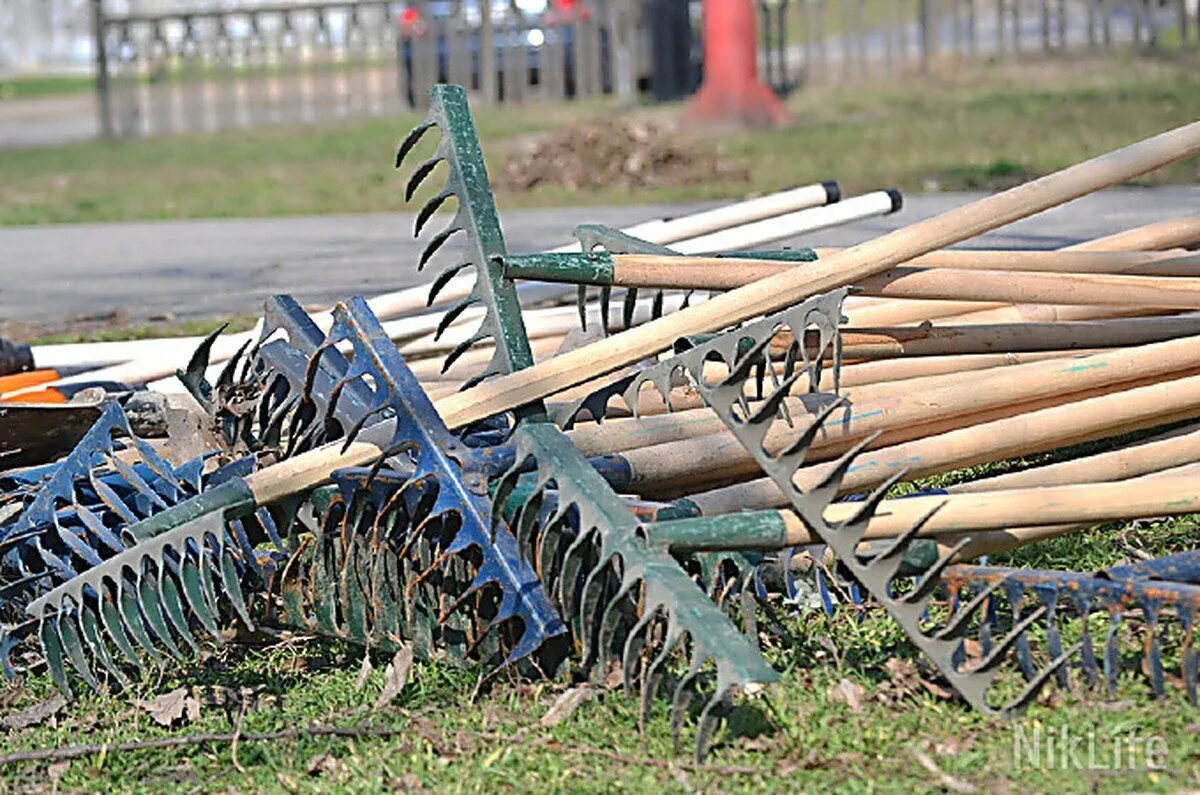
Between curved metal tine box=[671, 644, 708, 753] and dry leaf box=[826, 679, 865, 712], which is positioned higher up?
curved metal tine box=[671, 644, 708, 753]

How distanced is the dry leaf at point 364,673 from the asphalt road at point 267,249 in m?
3.65

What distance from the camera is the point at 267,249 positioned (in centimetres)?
888

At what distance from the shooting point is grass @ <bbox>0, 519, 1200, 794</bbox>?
2.68 m

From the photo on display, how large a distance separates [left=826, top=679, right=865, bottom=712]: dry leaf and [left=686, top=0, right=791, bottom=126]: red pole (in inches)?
460

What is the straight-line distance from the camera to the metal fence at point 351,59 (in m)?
→ 18.0

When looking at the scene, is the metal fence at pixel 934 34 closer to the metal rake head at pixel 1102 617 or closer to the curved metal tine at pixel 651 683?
the metal rake head at pixel 1102 617

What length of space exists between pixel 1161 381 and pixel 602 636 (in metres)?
1.46

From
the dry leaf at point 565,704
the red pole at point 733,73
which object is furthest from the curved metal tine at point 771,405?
the red pole at point 733,73

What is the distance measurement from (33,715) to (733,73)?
38.7ft

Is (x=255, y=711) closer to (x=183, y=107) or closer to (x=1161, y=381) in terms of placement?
(x=1161, y=381)

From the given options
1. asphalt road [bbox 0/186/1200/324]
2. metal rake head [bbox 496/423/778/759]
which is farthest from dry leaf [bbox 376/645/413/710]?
asphalt road [bbox 0/186/1200/324]

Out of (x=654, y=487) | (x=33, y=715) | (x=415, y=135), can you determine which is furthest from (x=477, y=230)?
(x=33, y=715)

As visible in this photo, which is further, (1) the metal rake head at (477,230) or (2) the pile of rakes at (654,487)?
(1) the metal rake head at (477,230)

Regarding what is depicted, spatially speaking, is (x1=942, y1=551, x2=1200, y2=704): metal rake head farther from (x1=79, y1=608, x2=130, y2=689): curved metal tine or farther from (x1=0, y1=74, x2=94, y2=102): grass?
(x1=0, y1=74, x2=94, y2=102): grass
